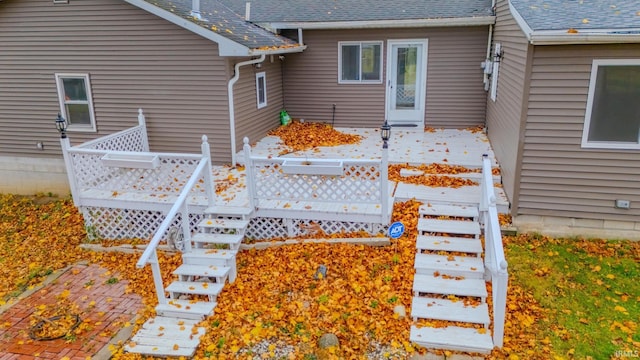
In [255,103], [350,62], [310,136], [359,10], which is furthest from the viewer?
[350,62]

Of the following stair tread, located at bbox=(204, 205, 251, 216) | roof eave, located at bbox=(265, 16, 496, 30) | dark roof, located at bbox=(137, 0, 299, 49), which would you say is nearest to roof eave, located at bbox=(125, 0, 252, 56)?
dark roof, located at bbox=(137, 0, 299, 49)

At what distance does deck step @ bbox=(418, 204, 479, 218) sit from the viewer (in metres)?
7.12

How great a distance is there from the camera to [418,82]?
1220cm

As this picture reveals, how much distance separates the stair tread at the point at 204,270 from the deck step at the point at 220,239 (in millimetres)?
408

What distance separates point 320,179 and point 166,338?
3.11m

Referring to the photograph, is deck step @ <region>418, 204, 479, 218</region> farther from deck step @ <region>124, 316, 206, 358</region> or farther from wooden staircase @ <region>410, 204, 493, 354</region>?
deck step @ <region>124, 316, 206, 358</region>

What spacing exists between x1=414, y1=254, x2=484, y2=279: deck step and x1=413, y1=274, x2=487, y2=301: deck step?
9 cm

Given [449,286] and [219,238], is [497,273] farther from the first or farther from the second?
[219,238]

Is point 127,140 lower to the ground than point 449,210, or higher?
higher

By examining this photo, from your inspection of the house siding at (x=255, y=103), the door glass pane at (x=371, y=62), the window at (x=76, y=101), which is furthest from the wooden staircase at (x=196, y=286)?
the door glass pane at (x=371, y=62)

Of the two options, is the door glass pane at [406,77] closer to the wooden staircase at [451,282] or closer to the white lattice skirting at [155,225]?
the wooden staircase at [451,282]

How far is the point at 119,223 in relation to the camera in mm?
8258

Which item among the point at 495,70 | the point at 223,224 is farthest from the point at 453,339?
the point at 495,70

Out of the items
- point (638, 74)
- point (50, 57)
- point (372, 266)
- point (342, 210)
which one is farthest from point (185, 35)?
point (638, 74)
